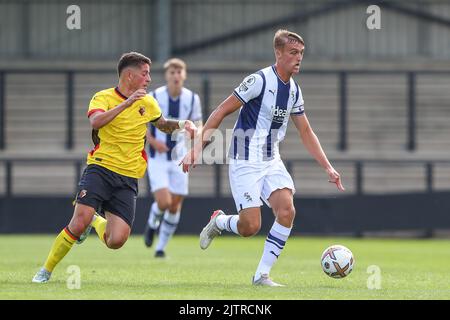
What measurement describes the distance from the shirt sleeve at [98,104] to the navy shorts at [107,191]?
0.54 meters

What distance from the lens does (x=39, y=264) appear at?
40.2 ft

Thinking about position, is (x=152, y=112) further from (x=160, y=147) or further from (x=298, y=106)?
(x=160, y=147)

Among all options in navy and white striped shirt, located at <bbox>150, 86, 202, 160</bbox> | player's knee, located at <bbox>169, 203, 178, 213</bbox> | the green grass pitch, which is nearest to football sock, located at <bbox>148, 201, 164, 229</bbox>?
player's knee, located at <bbox>169, 203, 178, 213</bbox>

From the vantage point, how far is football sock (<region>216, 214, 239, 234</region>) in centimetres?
950

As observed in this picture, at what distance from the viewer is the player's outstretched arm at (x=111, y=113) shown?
8.84 metres

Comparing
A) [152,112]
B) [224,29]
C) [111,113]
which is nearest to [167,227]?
[152,112]

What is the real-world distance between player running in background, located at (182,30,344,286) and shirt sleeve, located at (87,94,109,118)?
2.84 feet

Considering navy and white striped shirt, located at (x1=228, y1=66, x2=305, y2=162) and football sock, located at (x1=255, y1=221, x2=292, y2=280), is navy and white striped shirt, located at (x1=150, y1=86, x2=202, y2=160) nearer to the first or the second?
navy and white striped shirt, located at (x1=228, y1=66, x2=305, y2=162)

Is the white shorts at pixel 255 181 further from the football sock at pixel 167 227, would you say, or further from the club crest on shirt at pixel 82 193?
the football sock at pixel 167 227

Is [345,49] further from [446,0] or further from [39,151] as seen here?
[39,151]

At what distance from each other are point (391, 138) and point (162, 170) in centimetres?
1260

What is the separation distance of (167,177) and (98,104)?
4.78m

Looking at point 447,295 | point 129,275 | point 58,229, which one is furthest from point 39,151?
point 447,295

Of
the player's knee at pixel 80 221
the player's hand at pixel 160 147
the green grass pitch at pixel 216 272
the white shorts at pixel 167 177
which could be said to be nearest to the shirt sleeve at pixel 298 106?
the green grass pitch at pixel 216 272
